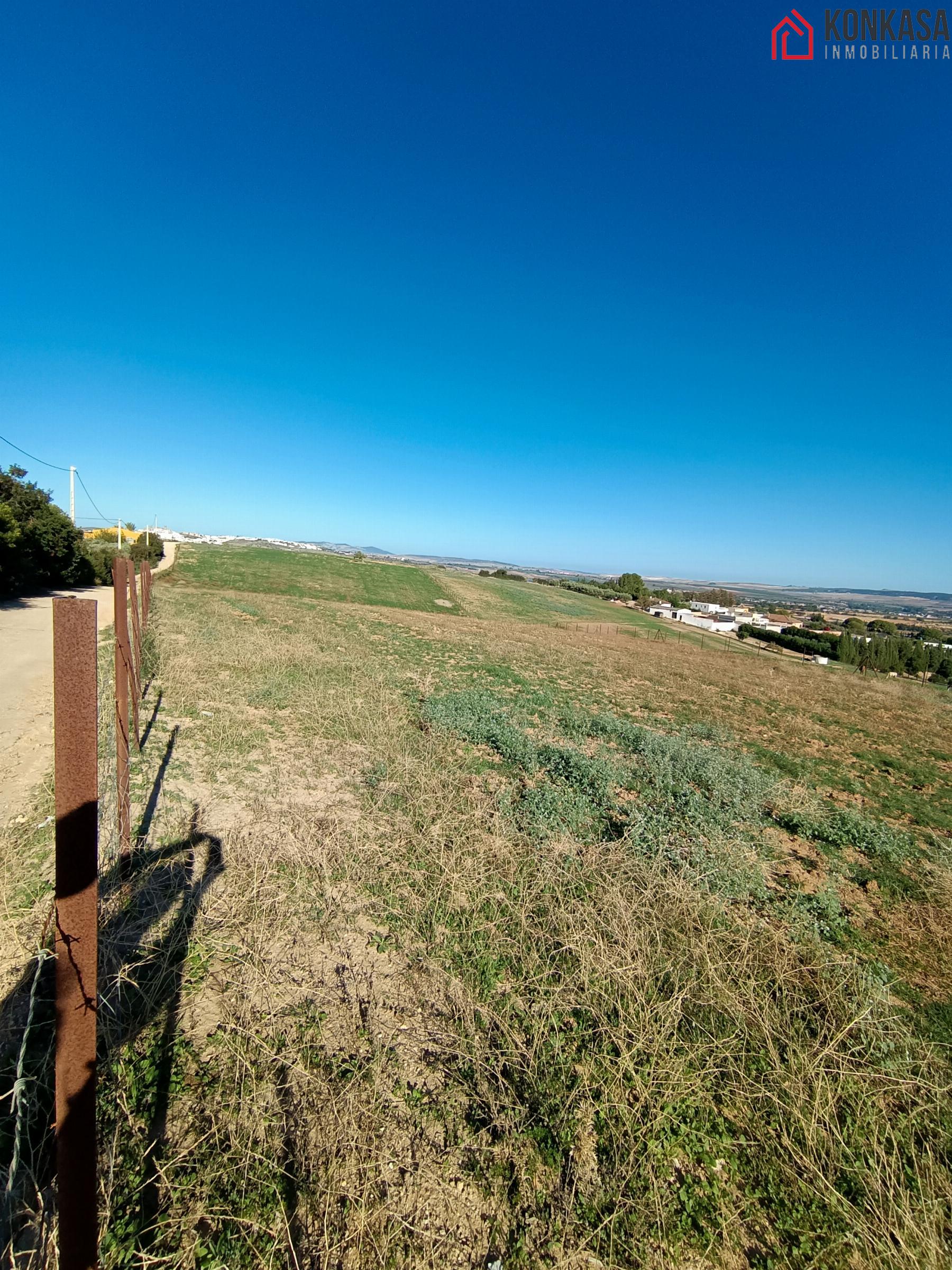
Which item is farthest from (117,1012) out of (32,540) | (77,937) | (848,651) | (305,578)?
(848,651)

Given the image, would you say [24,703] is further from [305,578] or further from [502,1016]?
[305,578]

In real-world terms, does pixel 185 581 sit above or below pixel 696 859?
above

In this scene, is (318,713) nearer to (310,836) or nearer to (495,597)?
(310,836)

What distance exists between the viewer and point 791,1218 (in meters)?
2.34

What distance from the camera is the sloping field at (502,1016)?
7.30ft

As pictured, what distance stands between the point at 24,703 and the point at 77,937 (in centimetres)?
912

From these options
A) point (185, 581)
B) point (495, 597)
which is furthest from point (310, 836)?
point (495, 597)

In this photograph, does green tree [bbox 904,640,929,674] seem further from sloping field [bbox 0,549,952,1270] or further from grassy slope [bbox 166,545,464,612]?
sloping field [bbox 0,549,952,1270]

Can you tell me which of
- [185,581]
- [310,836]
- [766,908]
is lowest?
[766,908]

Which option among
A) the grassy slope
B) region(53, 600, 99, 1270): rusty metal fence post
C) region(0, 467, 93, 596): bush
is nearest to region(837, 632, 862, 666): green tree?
the grassy slope

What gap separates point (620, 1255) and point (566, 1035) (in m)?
0.97

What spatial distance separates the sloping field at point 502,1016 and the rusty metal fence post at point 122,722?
305 millimetres

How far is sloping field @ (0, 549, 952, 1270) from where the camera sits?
223cm

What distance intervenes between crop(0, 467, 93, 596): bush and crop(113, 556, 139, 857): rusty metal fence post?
16.5 metres
